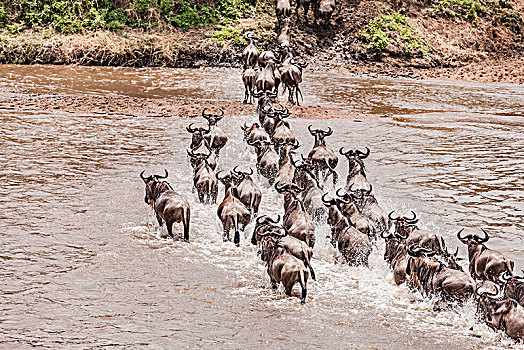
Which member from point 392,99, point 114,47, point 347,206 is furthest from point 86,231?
point 114,47

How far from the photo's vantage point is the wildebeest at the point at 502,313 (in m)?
6.32

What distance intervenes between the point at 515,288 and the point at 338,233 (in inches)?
92.3

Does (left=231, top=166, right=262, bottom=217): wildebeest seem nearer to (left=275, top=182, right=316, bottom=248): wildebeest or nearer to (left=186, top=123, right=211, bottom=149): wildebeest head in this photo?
(left=275, top=182, right=316, bottom=248): wildebeest

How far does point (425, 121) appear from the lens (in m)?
16.0

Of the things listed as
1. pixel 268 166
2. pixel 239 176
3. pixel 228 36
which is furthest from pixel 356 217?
pixel 228 36

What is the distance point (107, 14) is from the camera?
2436cm

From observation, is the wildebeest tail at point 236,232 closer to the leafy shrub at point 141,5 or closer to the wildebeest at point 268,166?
the wildebeest at point 268,166

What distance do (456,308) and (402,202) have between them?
3734 millimetres

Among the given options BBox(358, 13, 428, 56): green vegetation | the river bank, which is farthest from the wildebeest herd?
BBox(358, 13, 428, 56): green vegetation

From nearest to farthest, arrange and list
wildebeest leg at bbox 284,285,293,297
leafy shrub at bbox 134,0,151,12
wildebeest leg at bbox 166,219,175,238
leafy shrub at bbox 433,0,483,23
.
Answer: wildebeest leg at bbox 284,285,293,297 → wildebeest leg at bbox 166,219,175,238 → leafy shrub at bbox 134,0,151,12 → leafy shrub at bbox 433,0,483,23

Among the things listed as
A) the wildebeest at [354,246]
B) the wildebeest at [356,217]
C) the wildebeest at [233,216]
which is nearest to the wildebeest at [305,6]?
the wildebeest at [356,217]

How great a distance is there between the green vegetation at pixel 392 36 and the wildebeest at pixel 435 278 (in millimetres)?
16615

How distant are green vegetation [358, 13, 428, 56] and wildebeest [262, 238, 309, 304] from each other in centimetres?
1700

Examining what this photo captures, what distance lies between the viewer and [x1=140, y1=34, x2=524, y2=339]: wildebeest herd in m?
6.94
